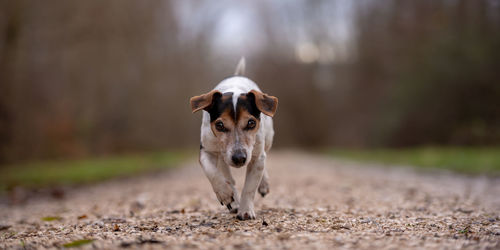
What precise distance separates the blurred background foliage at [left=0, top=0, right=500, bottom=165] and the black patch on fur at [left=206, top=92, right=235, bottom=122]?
12983 mm

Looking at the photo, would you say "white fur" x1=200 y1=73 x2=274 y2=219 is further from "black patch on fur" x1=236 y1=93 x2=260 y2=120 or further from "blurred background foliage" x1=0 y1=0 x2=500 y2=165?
"blurred background foliage" x1=0 y1=0 x2=500 y2=165

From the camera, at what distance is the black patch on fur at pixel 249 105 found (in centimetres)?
479

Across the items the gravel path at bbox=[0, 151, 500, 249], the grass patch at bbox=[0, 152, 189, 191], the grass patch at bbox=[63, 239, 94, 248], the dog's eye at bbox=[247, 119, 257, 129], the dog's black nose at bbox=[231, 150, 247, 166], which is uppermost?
the dog's eye at bbox=[247, 119, 257, 129]

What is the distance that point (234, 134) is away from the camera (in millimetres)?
4699

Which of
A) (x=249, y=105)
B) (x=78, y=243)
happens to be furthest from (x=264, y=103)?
(x=78, y=243)

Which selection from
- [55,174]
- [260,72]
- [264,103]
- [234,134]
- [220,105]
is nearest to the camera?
[234,134]

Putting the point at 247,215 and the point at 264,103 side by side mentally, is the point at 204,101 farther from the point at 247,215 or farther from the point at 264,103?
the point at 247,215

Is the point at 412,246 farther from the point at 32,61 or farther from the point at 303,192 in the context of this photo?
the point at 32,61

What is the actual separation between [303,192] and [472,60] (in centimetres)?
1766

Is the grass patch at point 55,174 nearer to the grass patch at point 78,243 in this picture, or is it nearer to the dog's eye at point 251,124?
the grass patch at point 78,243

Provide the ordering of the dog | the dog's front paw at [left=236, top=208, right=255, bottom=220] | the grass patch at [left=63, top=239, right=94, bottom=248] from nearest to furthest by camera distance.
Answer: the grass patch at [left=63, top=239, right=94, bottom=248] → the dog → the dog's front paw at [left=236, top=208, right=255, bottom=220]

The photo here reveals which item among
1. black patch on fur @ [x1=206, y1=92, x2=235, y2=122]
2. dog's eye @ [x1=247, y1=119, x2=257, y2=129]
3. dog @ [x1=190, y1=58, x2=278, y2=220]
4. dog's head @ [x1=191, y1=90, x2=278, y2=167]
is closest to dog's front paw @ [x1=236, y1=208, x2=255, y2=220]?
dog @ [x1=190, y1=58, x2=278, y2=220]

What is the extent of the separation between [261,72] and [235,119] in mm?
34485

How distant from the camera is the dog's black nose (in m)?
4.55
